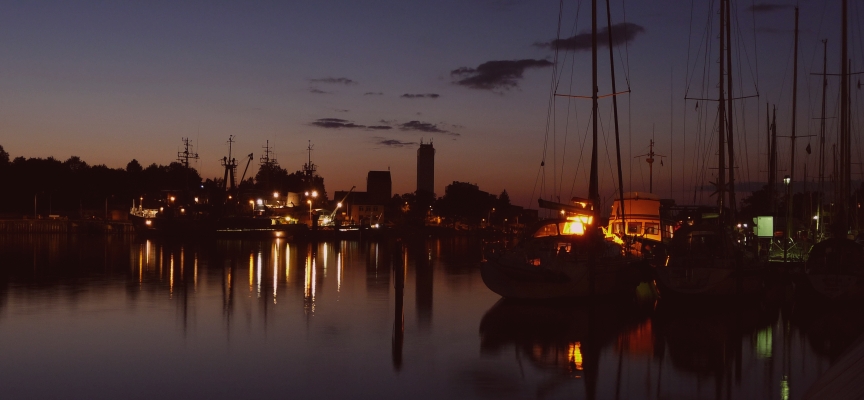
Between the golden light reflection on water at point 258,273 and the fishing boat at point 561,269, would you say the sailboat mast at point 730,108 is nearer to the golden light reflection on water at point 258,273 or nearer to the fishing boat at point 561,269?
the fishing boat at point 561,269

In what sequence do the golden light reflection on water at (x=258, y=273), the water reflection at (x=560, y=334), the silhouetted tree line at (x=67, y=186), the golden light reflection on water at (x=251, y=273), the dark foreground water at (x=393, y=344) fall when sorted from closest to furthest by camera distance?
the dark foreground water at (x=393, y=344), the water reflection at (x=560, y=334), the golden light reflection on water at (x=258, y=273), the golden light reflection on water at (x=251, y=273), the silhouetted tree line at (x=67, y=186)

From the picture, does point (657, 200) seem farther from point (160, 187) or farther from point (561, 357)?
point (160, 187)

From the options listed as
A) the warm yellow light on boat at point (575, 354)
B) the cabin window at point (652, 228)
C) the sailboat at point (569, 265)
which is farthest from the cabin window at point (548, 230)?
the cabin window at point (652, 228)

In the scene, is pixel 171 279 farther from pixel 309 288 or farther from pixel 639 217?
pixel 639 217

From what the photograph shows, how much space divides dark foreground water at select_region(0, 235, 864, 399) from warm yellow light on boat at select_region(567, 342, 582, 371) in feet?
0.34

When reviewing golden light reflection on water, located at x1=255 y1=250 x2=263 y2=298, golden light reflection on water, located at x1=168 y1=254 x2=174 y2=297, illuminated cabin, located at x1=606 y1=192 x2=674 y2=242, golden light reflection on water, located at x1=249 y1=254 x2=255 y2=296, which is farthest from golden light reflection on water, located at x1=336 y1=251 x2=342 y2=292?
illuminated cabin, located at x1=606 y1=192 x2=674 y2=242

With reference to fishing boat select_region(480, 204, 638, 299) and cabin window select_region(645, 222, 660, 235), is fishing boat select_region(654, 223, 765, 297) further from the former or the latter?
cabin window select_region(645, 222, 660, 235)

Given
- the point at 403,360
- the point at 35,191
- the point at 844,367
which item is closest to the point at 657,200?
the point at 403,360

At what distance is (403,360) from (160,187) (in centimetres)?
17505

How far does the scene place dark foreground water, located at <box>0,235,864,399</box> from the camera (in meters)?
17.3

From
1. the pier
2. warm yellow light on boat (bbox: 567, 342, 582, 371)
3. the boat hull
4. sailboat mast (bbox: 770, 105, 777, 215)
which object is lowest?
the pier

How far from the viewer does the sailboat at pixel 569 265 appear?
28.9 m

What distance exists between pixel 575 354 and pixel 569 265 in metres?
8.25

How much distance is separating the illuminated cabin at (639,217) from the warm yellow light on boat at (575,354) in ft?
80.9
